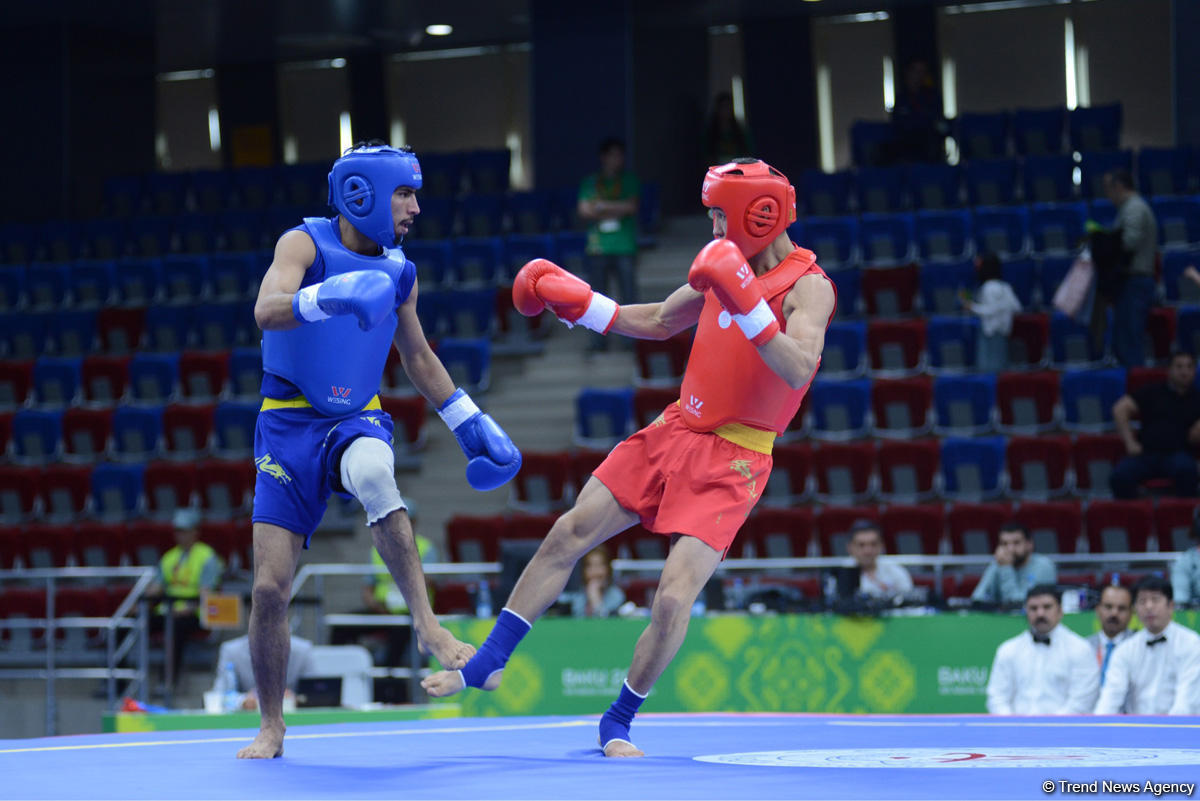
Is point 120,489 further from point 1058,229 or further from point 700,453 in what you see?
point 700,453

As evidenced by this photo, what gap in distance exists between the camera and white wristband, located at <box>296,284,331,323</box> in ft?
13.5

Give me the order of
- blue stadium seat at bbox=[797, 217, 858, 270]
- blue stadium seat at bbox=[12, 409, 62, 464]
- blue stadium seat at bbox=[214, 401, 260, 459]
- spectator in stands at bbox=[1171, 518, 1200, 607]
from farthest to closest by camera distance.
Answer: blue stadium seat at bbox=[12, 409, 62, 464] → blue stadium seat at bbox=[797, 217, 858, 270] → blue stadium seat at bbox=[214, 401, 260, 459] → spectator in stands at bbox=[1171, 518, 1200, 607]

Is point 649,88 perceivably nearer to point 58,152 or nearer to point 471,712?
point 58,152

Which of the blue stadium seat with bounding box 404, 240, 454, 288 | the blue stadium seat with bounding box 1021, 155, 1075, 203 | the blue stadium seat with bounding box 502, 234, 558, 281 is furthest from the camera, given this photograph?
the blue stadium seat with bounding box 404, 240, 454, 288

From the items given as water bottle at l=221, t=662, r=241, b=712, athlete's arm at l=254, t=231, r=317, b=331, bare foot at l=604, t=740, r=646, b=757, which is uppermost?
athlete's arm at l=254, t=231, r=317, b=331

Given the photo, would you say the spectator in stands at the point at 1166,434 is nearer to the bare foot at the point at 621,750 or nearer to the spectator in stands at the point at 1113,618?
the spectator in stands at the point at 1113,618

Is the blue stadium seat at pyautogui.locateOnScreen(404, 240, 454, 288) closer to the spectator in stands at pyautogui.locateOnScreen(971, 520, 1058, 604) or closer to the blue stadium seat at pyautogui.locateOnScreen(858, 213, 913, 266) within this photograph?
the blue stadium seat at pyautogui.locateOnScreen(858, 213, 913, 266)

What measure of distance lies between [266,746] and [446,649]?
58 centimetres

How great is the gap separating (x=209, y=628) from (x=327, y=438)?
24.9 ft

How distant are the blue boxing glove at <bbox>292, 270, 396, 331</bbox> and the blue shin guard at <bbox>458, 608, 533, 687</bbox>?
101cm

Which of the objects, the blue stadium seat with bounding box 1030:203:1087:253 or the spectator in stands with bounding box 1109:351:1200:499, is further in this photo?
the blue stadium seat with bounding box 1030:203:1087:253

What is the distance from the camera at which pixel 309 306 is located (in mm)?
4117

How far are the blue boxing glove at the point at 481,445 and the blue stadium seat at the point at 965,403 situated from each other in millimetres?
7932

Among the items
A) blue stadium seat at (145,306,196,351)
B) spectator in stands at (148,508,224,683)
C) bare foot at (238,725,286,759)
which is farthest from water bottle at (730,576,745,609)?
blue stadium seat at (145,306,196,351)
